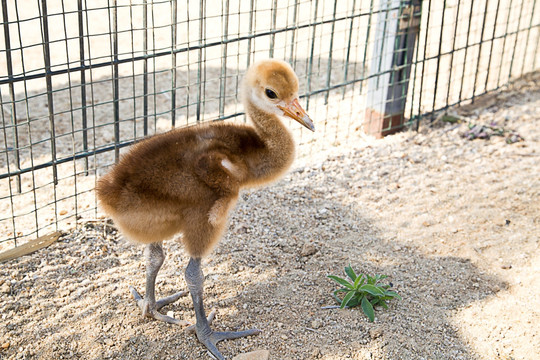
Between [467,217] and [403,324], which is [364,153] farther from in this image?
[403,324]

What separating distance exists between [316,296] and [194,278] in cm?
95

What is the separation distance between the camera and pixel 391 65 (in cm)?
645

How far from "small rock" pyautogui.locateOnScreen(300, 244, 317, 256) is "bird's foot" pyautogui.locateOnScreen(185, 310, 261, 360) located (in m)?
0.95

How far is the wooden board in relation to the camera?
4332mm

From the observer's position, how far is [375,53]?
21.2 ft

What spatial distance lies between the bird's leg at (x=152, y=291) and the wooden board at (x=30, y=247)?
3.11ft

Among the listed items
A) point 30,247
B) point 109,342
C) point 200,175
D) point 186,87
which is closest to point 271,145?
point 200,175

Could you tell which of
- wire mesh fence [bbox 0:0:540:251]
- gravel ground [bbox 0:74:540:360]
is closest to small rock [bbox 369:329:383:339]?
gravel ground [bbox 0:74:540:360]

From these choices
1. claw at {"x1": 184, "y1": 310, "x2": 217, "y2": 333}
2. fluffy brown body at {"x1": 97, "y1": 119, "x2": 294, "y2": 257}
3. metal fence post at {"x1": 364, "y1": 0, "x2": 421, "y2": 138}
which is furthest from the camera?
metal fence post at {"x1": 364, "y1": 0, "x2": 421, "y2": 138}

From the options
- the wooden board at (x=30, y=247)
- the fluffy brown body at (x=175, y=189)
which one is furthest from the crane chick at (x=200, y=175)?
the wooden board at (x=30, y=247)

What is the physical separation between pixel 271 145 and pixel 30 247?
1.99 meters

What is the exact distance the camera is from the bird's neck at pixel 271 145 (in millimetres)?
3721

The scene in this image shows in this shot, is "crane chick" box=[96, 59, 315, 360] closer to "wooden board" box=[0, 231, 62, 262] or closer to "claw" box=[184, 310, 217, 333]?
"claw" box=[184, 310, 217, 333]

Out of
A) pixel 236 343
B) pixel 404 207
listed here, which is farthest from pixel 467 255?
pixel 236 343
